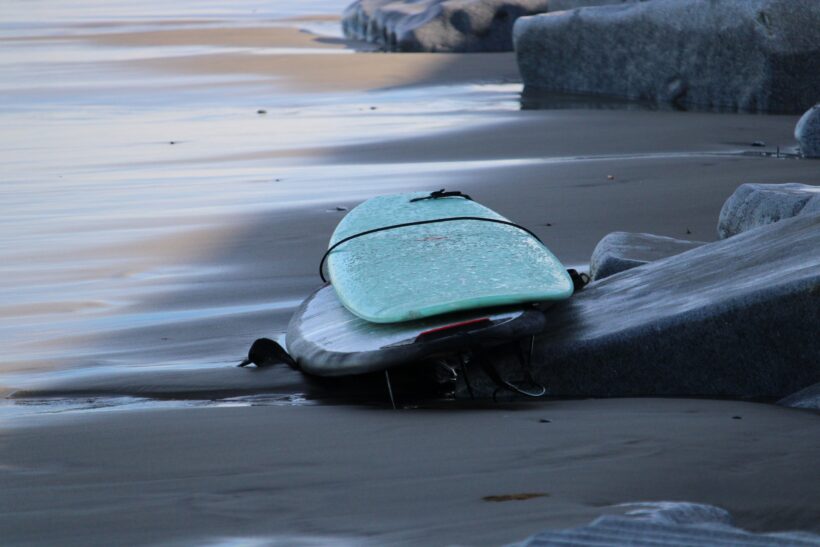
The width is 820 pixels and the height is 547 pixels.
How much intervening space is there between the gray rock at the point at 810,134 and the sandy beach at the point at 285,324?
23 cm

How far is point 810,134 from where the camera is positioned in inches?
314

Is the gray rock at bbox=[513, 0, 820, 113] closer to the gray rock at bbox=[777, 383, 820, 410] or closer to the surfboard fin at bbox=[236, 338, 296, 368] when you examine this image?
the surfboard fin at bbox=[236, 338, 296, 368]

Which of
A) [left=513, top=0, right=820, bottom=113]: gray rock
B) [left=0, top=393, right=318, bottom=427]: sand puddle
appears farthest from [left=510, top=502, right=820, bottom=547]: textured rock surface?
[left=513, top=0, right=820, bottom=113]: gray rock

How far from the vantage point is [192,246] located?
19.3 ft

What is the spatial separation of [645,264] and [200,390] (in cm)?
154

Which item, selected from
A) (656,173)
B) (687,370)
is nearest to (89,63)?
(656,173)

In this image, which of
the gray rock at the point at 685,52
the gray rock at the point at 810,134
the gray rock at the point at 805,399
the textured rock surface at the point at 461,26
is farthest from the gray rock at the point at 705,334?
the textured rock surface at the point at 461,26

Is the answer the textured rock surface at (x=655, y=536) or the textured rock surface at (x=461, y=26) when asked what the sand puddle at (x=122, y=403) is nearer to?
the textured rock surface at (x=655, y=536)

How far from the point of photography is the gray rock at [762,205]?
4480mm

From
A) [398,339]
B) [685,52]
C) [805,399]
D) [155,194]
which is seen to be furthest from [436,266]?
[685,52]

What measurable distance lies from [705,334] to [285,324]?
1.75 meters

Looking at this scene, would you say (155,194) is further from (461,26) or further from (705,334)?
(461,26)

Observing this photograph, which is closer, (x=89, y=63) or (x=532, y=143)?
(x=532, y=143)

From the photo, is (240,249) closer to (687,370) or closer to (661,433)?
(687,370)
